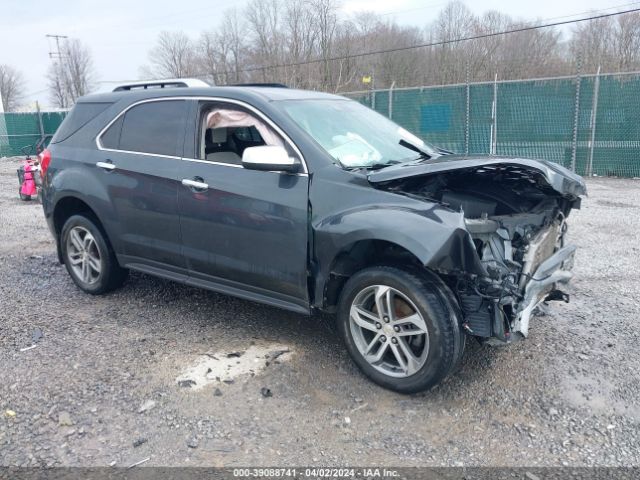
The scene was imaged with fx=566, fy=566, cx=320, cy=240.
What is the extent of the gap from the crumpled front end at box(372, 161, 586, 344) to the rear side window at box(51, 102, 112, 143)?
3004 millimetres

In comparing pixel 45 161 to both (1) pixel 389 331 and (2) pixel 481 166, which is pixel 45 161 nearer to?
(1) pixel 389 331

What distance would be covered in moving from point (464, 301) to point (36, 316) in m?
3.57

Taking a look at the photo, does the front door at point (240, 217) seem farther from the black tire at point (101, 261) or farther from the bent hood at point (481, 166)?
the black tire at point (101, 261)

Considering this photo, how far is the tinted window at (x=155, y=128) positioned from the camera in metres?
4.45

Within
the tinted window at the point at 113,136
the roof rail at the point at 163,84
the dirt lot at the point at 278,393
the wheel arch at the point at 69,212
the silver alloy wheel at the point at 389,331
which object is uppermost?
the roof rail at the point at 163,84

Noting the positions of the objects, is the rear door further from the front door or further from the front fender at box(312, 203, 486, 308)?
the front fender at box(312, 203, 486, 308)

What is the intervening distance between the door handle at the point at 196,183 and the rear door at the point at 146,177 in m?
0.14

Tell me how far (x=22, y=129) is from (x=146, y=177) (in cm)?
2531

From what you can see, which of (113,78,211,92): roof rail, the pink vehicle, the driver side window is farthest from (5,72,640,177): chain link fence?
the driver side window

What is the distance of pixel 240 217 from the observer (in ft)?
13.0

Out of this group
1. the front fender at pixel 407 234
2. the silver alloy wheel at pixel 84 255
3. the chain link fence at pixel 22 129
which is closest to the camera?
the front fender at pixel 407 234

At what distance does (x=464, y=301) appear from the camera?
3375 mm

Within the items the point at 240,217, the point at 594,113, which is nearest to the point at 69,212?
the point at 240,217

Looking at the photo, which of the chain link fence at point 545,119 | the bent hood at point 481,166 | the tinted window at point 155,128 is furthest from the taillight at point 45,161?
the chain link fence at point 545,119
